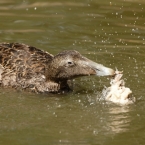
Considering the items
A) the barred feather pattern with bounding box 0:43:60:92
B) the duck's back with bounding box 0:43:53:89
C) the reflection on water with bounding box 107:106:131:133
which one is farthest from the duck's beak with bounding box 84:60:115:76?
the duck's back with bounding box 0:43:53:89

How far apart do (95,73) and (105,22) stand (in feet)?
13.6

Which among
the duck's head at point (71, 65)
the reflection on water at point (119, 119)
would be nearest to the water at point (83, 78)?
the reflection on water at point (119, 119)

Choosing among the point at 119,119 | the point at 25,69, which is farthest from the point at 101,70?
the point at 25,69

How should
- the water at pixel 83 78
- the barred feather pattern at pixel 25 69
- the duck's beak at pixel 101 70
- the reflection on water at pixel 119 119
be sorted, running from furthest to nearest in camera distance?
the barred feather pattern at pixel 25 69
the duck's beak at pixel 101 70
the reflection on water at pixel 119 119
the water at pixel 83 78

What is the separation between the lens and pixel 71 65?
9375mm

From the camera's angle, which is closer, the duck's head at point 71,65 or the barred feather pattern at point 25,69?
the duck's head at point 71,65

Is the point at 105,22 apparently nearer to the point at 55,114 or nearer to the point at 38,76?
the point at 38,76

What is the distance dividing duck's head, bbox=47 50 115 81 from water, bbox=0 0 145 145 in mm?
310

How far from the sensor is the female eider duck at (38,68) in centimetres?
938

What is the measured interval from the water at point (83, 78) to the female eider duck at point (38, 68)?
19cm

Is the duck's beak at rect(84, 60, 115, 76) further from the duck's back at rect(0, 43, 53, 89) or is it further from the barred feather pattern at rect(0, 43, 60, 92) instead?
the duck's back at rect(0, 43, 53, 89)

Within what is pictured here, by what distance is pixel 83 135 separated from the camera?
770cm

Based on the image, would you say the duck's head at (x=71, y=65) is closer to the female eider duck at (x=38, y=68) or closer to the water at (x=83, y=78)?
the female eider duck at (x=38, y=68)

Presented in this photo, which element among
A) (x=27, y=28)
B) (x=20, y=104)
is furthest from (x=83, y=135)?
(x=27, y=28)
